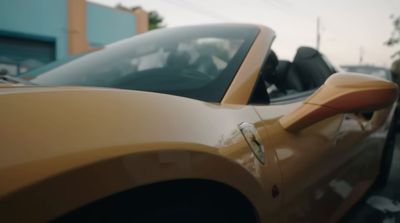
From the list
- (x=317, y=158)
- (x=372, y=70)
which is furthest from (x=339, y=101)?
(x=372, y=70)

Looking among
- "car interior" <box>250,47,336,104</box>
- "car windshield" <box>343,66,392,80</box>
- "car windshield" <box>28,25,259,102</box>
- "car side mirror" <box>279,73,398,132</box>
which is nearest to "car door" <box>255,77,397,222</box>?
"car side mirror" <box>279,73,398,132</box>

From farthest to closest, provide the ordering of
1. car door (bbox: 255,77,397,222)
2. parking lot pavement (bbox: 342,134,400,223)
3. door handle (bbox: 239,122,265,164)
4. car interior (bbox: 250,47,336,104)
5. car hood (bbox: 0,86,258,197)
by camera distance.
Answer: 1. parking lot pavement (bbox: 342,134,400,223)
2. car interior (bbox: 250,47,336,104)
3. car door (bbox: 255,77,397,222)
4. door handle (bbox: 239,122,265,164)
5. car hood (bbox: 0,86,258,197)

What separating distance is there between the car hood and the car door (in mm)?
375

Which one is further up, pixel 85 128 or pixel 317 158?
pixel 85 128

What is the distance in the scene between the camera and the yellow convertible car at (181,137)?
86cm

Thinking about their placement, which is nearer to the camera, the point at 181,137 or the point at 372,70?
the point at 181,137

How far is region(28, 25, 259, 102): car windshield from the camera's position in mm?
1724

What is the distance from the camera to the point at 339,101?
→ 1672 mm

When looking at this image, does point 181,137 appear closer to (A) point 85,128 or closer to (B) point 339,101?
(A) point 85,128

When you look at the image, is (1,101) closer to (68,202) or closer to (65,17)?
(68,202)

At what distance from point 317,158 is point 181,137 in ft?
2.81

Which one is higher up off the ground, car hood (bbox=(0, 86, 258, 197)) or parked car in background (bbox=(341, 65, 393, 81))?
car hood (bbox=(0, 86, 258, 197))

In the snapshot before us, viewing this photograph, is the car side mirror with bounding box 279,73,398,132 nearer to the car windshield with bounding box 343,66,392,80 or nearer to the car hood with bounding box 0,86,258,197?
the car hood with bounding box 0,86,258,197

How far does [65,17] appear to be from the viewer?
15414 mm
